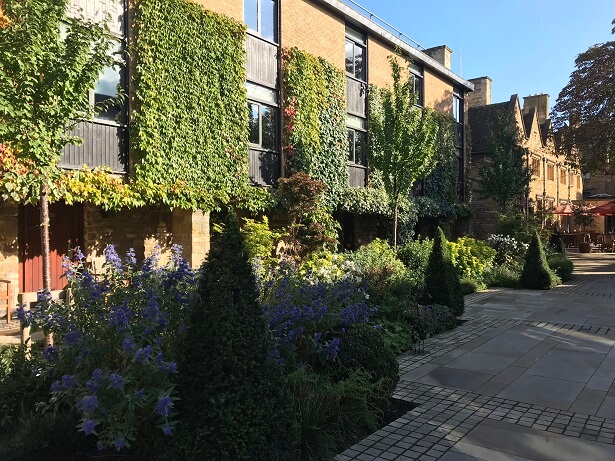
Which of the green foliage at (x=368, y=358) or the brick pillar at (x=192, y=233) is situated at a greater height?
the brick pillar at (x=192, y=233)

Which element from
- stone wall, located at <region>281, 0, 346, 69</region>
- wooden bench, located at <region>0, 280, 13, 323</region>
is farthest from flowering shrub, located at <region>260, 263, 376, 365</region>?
stone wall, located at <region>281, 0, 346, 69</region>

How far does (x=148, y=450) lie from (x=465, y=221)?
79.7ft

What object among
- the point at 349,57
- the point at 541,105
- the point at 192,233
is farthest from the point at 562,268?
the point at 541,105

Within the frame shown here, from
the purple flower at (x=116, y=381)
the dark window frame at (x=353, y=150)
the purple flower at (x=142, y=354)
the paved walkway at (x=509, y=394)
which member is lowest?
the paved walkway at (x=509, y=394)

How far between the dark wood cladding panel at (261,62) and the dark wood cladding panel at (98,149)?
4492mm

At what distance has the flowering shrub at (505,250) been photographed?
1712 centimetres

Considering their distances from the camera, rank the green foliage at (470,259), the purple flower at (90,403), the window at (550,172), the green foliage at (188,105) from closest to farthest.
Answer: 1. the purple flower at (90,403)
2. the green foliage at (188,105)
3. the green foliage at (470,259)
4. the window at (550,172)

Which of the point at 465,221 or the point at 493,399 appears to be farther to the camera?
the point at 465,221

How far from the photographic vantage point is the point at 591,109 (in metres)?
19.0

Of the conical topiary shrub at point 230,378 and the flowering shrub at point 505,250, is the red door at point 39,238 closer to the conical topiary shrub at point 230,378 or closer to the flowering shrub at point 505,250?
the conical topiary shrub at point 230,378

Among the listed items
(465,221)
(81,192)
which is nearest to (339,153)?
(81,192)

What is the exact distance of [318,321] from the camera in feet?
15.7

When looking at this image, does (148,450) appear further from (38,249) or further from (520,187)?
(520,187)

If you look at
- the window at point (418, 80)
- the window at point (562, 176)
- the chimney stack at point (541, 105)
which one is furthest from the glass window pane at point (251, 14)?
the window at point (562, 176)
